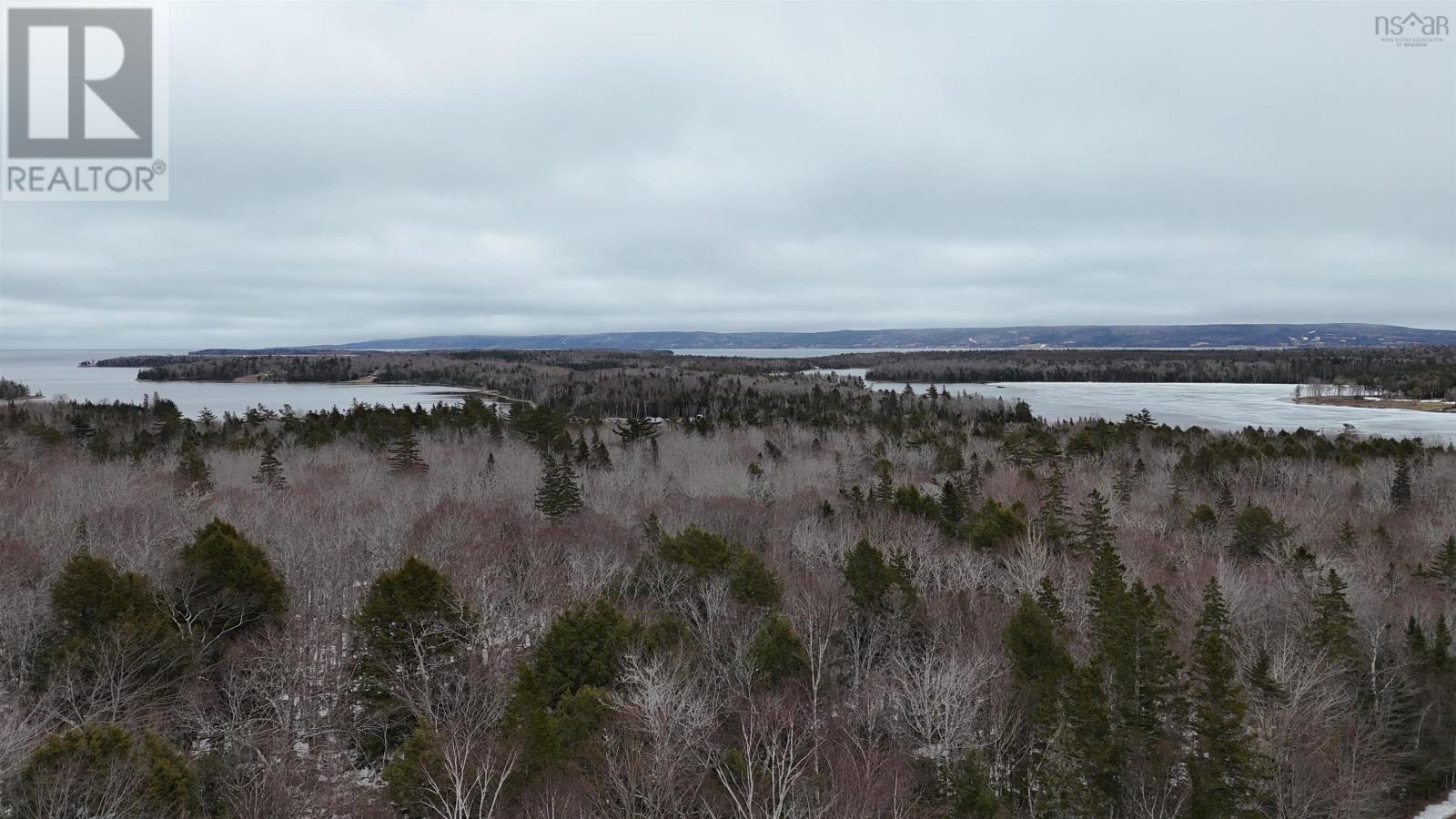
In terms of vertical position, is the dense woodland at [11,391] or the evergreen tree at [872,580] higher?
the dense woodland at [11,391]

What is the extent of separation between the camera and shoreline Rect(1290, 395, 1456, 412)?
397 feet

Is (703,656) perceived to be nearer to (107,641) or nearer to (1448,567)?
(107,641)

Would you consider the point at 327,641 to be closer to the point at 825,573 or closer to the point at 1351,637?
the point at 825,573

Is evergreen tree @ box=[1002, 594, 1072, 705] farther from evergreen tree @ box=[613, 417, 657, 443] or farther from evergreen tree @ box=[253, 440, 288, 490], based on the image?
evergreen tree @ box=[613, 417, 657, 443]

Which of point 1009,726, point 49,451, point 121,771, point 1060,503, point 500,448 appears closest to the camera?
point 121,771

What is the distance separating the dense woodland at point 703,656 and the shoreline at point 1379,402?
350 ft

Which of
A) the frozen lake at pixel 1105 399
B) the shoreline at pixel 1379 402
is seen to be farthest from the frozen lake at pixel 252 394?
the shoreline at pixel 1379 402

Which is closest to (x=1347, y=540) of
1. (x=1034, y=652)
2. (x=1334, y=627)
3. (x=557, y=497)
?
(x=1334, y=627)

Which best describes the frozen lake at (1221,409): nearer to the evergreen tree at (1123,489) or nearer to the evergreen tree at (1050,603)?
the evergreen tree at (1123,489)

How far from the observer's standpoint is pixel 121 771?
1288 cm

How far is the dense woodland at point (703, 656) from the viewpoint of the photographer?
1753cm

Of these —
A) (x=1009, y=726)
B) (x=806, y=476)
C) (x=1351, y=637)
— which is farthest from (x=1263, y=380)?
(x=1009, y=726)

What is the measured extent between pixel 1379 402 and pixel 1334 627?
146229 millimetres

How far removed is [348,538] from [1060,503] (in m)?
35.6
